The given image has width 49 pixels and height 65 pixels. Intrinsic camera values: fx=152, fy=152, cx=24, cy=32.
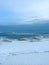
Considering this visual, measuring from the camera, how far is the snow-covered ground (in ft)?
7.45

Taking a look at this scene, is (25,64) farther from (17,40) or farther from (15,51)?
(17,40)

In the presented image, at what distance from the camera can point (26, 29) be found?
2.93 m

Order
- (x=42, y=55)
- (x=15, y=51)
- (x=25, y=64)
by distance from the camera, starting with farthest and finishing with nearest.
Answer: (x=15, y=51)
(x=42, y=55)
(x=25, y=64)

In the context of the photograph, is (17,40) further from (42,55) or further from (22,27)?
(42,55)

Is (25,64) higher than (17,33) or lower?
lower

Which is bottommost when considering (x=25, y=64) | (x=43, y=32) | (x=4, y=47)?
(x=25, y=64)

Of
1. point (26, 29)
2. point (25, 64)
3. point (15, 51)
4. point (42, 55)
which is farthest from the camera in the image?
point (26, 29)

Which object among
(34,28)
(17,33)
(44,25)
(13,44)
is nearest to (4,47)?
(13,44)

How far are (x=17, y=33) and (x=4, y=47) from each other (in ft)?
1.21

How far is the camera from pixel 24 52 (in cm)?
266

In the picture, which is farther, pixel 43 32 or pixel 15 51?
pixel 43 32

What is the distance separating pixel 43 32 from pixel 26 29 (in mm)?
335

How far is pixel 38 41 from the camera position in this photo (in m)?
3.00

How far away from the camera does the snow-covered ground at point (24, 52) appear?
2272mm
